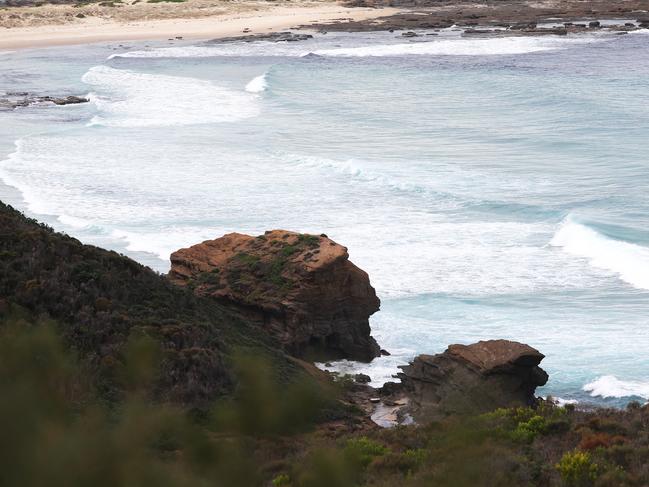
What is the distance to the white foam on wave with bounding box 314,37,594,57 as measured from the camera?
59.3 metres

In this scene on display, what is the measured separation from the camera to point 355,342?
632 inches

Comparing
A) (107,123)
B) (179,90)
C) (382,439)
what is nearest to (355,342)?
(382,439)

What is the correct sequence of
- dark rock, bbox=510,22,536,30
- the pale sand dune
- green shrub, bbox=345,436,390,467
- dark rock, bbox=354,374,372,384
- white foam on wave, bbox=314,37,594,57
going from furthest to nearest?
1. the pale sand dune
2. dark rock, bbox=510,22,536,30
3. white foam on wave, bbox=314,37,594,57
4. dark rock, bbox=354,374,372,384
5. green shrub, bbox=345,436,390,467

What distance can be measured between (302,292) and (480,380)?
318 cm

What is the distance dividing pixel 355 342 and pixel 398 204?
35.4ft

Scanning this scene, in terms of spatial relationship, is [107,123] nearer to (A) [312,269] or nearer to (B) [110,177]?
(B) [110,177]

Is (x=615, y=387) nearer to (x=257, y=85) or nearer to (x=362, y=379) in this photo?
(x=362, y=379)

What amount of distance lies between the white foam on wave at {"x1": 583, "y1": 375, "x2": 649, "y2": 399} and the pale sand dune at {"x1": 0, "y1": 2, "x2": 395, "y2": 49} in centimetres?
5926

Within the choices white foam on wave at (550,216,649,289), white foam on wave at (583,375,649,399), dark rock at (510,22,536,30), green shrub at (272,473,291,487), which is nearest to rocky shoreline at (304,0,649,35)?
dark rock at (510,22,536,30)

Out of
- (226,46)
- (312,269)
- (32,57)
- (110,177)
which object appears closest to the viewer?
(312,269)

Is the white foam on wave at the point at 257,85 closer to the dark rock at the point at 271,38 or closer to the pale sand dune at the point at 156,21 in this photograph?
the dark rock at the point at 271,38

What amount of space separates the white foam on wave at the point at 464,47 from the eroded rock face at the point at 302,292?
44.2 meters

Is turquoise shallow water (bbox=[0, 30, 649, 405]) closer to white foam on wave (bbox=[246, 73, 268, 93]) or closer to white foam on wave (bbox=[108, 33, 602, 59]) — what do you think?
white foam on wave (bbox=[246, 73, 268, 93])

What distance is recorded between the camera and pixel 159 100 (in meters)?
46.4
